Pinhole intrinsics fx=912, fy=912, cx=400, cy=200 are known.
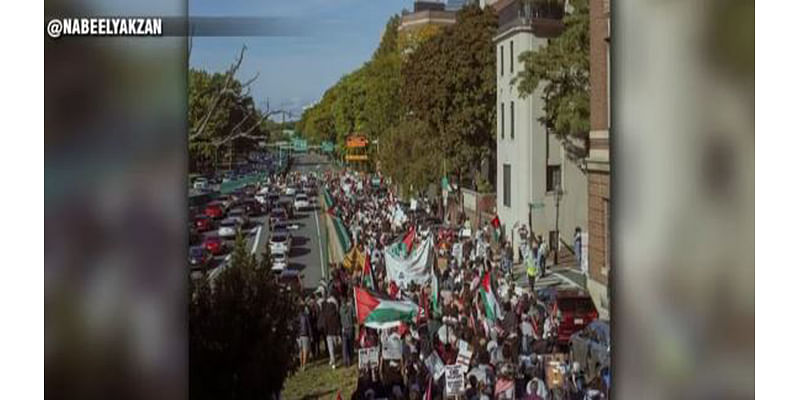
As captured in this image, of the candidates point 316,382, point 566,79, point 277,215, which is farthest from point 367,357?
point 566,79

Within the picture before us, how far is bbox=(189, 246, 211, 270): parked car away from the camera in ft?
12.3

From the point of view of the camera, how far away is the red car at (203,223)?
3.76 metres

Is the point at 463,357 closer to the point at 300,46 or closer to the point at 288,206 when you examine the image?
the point at 288,206

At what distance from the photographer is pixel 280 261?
3838 millimetres

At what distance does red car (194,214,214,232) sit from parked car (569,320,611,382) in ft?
5.31

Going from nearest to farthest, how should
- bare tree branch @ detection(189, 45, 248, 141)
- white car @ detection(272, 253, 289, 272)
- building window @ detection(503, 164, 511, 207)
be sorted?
bare tree branch @ detection(189, 45, 248, 141) → white car @ detection(272, 253, 289, 272) → building window @ detection(503, 164, 511, 207)

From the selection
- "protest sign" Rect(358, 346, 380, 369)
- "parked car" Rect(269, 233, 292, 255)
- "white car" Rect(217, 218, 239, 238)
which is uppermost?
"white car" Rect(217, 218, 239, 238)

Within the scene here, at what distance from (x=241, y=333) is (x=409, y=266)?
2.49 ft

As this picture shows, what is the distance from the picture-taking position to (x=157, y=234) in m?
3.70

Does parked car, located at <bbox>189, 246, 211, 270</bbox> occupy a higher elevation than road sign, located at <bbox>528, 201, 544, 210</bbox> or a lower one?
lower

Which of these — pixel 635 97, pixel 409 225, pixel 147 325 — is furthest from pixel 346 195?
pixel 635 97

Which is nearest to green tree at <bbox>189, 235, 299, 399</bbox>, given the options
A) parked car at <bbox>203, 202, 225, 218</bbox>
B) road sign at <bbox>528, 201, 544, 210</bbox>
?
parked car at <bbox>203, 202, 225, 218</bbox>

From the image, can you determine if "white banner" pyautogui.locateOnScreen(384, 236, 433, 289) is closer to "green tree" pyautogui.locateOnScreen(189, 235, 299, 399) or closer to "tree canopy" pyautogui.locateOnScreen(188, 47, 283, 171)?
"green tree" pyautogui.locateOnScreen(189, 235, 299, 399)

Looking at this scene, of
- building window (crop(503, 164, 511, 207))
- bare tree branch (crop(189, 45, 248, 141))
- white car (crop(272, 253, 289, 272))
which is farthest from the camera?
building window (crop(503, 164, 511, 207))
